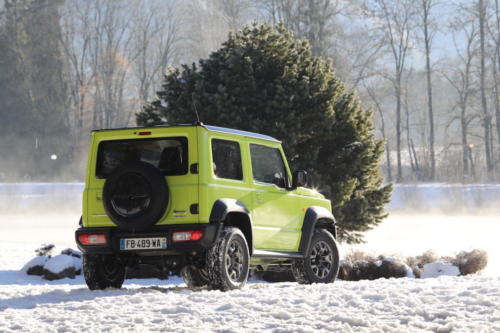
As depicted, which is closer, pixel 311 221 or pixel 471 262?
pixel 311 221

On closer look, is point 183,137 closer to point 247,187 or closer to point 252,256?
point 247,187

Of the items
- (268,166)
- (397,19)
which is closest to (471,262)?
(268,166)

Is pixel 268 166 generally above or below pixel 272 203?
above

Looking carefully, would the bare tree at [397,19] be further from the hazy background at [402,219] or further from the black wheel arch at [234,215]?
the black wheel arch at [234,215]

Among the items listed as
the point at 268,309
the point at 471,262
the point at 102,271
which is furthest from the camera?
the point at 471,262

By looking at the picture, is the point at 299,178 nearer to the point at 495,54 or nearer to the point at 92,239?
the point at 92,239

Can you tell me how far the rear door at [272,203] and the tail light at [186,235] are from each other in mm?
1235

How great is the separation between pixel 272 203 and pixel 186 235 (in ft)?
6.22

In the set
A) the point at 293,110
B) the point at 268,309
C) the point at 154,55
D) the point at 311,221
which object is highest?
the point at 154,55

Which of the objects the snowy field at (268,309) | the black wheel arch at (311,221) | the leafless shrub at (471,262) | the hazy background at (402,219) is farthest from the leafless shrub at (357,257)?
the snowy field at (268,309)

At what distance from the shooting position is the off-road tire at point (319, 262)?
13.1m

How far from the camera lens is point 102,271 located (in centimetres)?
1215

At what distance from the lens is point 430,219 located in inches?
1607

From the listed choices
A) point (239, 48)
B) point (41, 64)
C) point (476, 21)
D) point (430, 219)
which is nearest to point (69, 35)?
point (41, 64)
